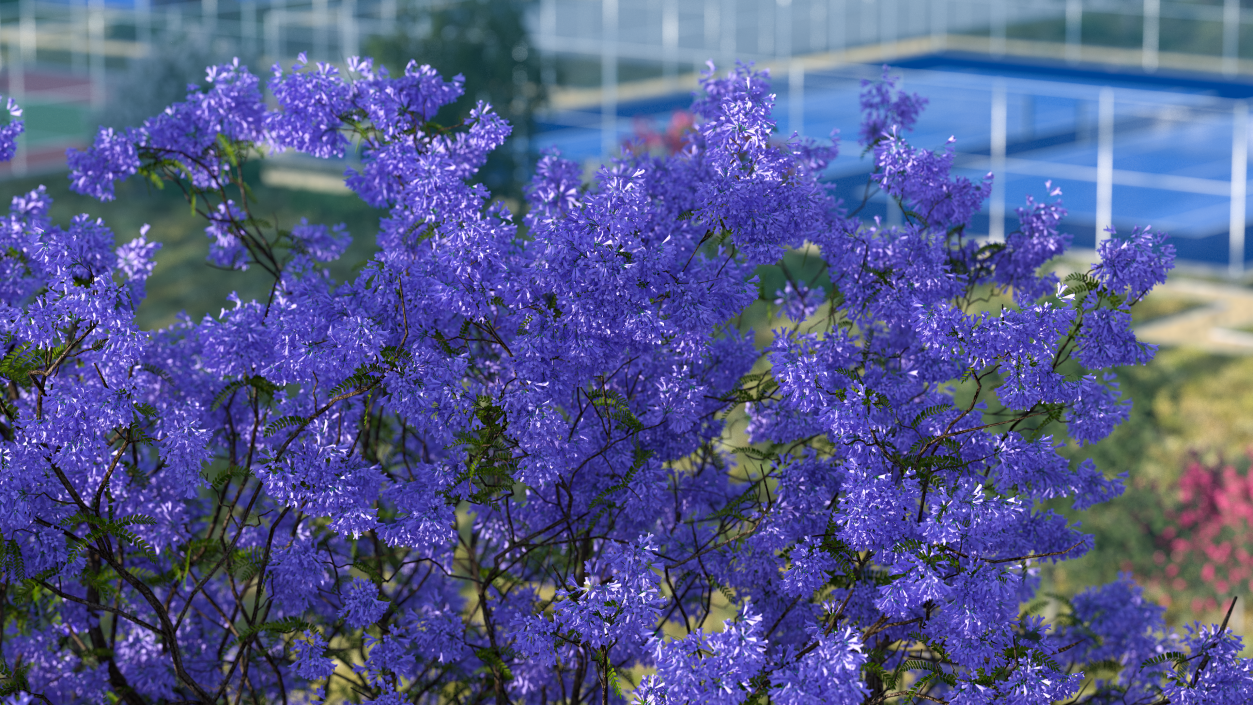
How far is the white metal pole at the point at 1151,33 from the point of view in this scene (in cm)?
2875

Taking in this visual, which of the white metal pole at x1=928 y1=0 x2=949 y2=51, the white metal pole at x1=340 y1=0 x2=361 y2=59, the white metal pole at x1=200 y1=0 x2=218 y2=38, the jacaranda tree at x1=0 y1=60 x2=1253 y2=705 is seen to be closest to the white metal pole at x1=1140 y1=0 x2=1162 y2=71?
the white metal pole at x1=928 y1=0 x2=949 y2=51

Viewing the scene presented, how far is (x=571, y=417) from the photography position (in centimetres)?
429

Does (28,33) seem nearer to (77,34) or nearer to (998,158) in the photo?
(77,34)

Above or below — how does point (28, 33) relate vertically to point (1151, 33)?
above

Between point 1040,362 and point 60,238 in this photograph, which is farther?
point 60,238

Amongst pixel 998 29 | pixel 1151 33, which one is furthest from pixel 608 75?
pixel 1151 33

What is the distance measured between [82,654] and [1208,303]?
551 inches

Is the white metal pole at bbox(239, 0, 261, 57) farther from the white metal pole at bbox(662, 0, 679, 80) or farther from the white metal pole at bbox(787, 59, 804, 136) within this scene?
the white metal pole at bbox(787, 59, 804, 136)

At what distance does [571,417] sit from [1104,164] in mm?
14492

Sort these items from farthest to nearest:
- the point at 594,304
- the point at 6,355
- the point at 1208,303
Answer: the point at 1208,303 < the point at 6,355 < the point at 594,304

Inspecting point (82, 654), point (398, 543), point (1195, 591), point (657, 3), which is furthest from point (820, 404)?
point (657, 3)

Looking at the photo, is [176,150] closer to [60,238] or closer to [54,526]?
[60,238]

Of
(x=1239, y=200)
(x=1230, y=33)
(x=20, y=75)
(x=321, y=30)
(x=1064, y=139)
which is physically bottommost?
(x=1239, y=200)

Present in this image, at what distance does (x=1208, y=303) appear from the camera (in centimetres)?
1584
